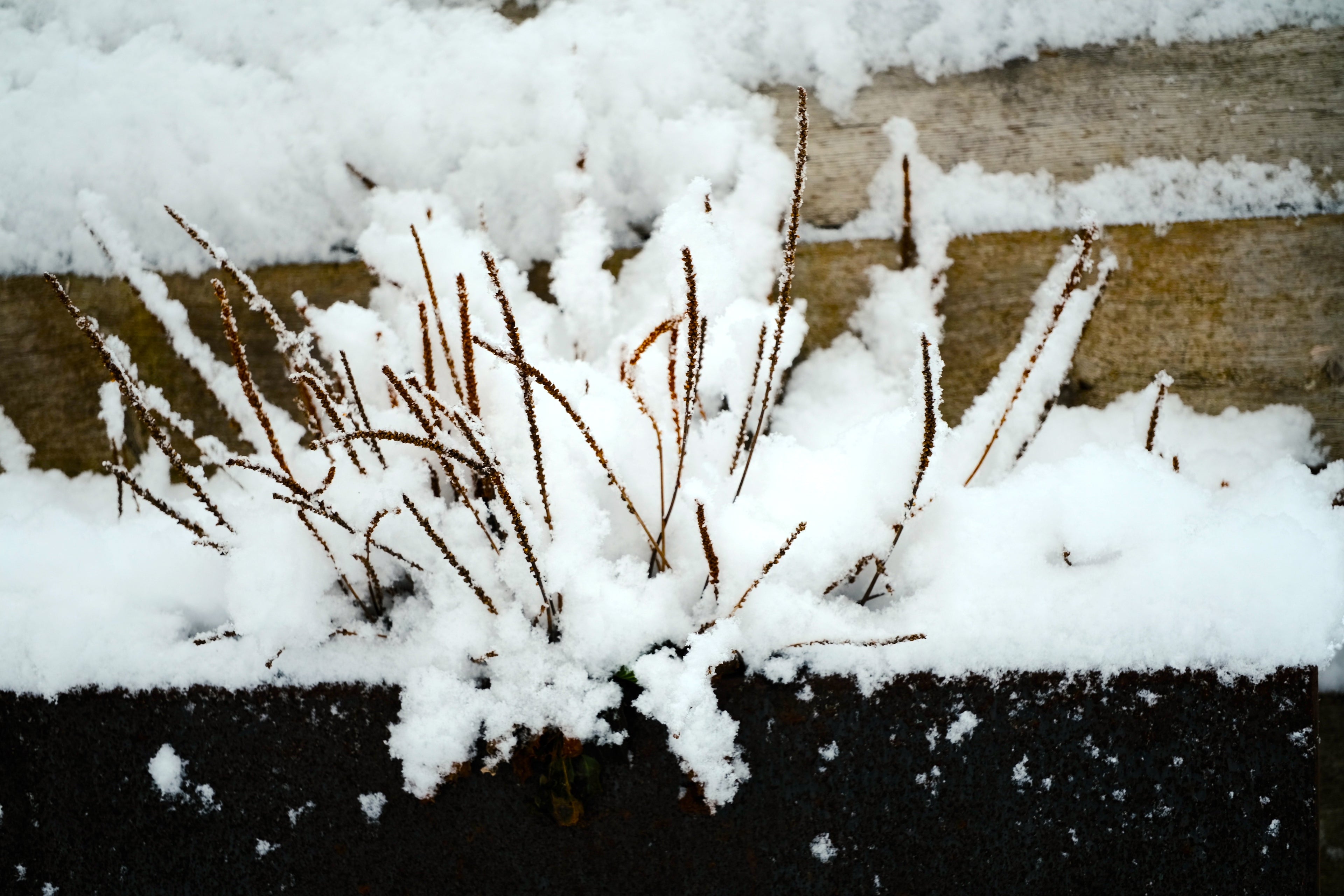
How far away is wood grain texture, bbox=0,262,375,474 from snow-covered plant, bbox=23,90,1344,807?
0.26 metres

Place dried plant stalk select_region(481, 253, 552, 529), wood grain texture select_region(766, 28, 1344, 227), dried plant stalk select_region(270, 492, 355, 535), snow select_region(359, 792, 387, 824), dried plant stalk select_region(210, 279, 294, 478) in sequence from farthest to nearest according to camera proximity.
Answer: wood grain texture select_region(766, 28, 1344, 227) → snow select_region(359, 792, 387, 824) → dried plant stalk select_region(270, 492, 355, 535) → dried plant stalk select_region(210, 279, 294, 478) → dried plant stalk select_region(481, 253, 552, 529)

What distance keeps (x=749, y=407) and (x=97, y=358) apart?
149 centimetres

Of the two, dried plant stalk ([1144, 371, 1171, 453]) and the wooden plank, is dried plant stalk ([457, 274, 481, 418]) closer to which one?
the wooden plank

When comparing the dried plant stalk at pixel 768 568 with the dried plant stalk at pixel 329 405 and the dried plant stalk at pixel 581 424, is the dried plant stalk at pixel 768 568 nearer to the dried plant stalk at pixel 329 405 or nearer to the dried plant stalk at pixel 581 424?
the dried plant stalk at pixel 581 424

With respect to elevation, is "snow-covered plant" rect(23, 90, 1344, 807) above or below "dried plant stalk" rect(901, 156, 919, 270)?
below

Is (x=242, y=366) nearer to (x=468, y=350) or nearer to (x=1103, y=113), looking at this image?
(x=468, y=350)

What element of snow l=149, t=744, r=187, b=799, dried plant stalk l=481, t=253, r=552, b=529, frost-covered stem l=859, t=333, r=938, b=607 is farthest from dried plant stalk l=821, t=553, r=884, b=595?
snow l=149, t=744, r=187, b=799

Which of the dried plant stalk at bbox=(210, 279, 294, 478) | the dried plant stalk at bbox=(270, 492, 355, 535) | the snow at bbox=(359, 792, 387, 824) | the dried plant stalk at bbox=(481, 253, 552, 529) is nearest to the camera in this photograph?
the dried plant stalk at bbox=(481, 253, 552, 529)

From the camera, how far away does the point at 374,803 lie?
1119mm

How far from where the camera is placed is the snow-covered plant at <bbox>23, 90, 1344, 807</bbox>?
Answer: 1.05 metres

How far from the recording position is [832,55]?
1.50 meters

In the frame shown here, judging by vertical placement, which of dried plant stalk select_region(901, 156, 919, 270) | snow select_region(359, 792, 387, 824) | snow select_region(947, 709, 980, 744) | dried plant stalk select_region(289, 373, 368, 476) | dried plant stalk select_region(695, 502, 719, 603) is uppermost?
dried plant stalk select_region(901, 156, 919, 270)

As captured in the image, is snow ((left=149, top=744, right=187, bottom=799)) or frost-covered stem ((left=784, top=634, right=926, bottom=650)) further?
snow ((left=149, top=744, right=187, bottom=799))

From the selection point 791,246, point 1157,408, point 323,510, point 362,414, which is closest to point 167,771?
point 323,510
